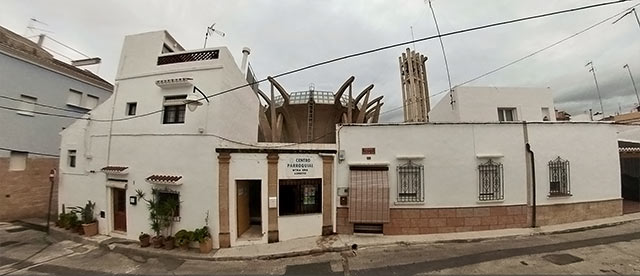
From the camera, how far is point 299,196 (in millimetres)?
9555

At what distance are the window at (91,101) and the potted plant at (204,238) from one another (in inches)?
545

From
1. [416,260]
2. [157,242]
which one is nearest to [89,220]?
[157,242]

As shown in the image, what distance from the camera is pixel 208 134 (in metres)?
8.84

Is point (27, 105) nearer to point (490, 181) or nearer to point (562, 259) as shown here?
point (490, 181)

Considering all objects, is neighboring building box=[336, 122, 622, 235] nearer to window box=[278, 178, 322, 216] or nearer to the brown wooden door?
window box=[278, 178, 322, 216]

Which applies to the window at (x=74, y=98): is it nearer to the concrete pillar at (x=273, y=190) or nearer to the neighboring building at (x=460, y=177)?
the concrete pillar at (x=273, y=190)

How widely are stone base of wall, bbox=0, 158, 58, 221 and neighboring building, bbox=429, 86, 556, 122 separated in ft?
75.3

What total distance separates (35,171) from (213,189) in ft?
41.1

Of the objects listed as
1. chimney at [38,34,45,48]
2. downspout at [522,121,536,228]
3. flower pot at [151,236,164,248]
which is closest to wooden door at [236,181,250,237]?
flower pot at [151,236,164,248]

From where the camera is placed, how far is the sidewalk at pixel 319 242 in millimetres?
8016

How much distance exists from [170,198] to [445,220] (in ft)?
32.9

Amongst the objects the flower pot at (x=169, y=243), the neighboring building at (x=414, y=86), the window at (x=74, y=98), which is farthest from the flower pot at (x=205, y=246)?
the neighboring building at (x=414, y=86)

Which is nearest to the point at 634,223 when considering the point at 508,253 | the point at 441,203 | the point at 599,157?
the point at 599,157

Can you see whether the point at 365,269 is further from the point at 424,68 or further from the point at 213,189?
the point at 424,68
